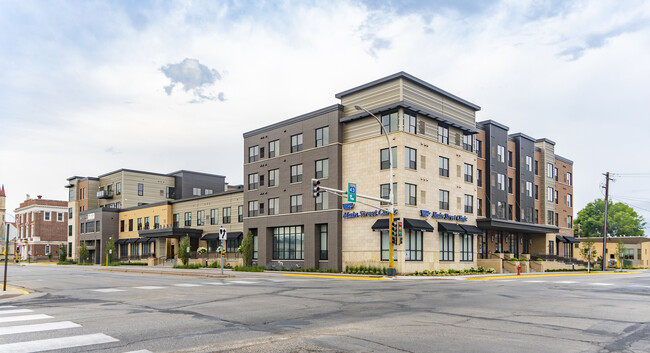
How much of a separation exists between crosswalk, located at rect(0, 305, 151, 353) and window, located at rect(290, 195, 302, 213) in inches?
1491

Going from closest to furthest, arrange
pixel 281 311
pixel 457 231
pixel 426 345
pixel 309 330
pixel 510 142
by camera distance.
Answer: pixel 426 345, pixel 309 330, pixel 281 311, pixel 457 231, pixel 510 142

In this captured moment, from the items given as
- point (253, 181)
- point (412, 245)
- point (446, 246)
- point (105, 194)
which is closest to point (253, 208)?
point (253, 181)

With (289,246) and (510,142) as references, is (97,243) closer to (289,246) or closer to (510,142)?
(289,246)

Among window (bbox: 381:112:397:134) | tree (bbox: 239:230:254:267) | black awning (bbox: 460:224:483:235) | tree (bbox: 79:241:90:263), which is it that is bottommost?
tree (bbox: 79:241:90:263)

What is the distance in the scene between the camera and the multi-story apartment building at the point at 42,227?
109m

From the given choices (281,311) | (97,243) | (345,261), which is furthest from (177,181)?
(281,311)

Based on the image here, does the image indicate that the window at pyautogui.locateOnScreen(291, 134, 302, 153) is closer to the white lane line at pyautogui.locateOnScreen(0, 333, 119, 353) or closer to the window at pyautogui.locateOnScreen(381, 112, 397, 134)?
the window at pyautogui.locateOnScreen(381, 112, 397, 134)

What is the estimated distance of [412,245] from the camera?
43094 mm

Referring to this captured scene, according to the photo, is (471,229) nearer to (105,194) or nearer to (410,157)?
(410,157)

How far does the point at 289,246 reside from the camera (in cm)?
5197

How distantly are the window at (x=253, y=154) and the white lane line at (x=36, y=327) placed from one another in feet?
147

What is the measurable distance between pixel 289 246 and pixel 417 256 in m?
13.9

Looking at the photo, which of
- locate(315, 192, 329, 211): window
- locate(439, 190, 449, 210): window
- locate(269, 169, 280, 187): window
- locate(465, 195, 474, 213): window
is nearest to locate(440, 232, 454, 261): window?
locate(439, 190, 449, 210): window

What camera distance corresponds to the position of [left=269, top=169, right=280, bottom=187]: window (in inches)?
2116
